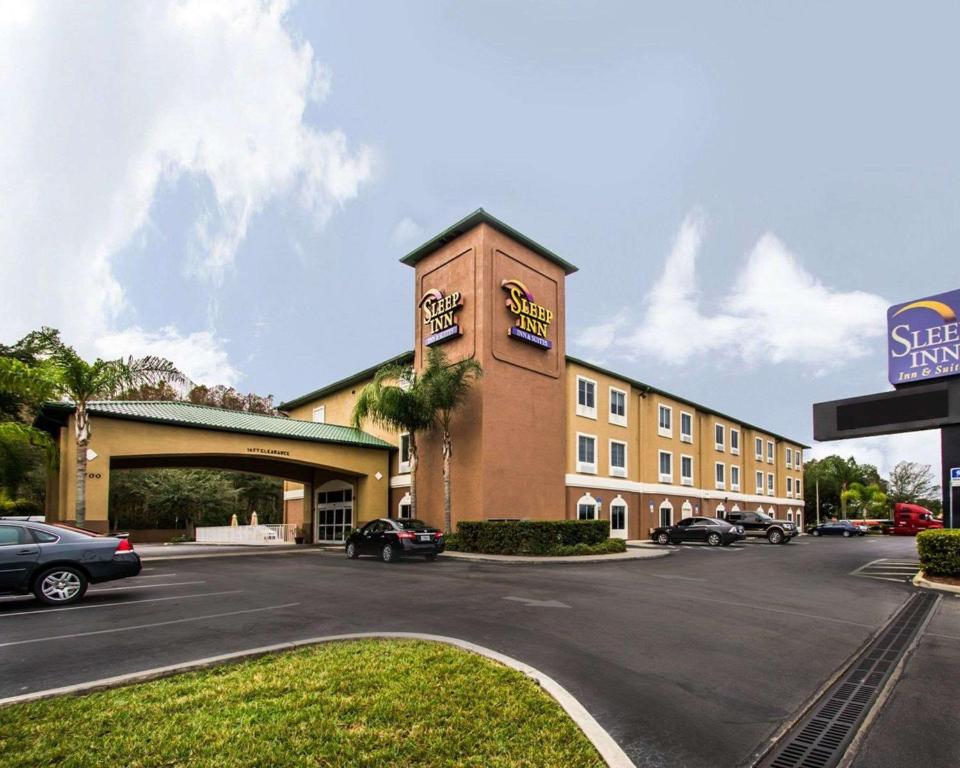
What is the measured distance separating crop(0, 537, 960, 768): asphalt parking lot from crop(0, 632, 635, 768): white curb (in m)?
0.24

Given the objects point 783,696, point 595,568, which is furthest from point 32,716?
point 595,568

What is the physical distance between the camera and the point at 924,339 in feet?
67.9

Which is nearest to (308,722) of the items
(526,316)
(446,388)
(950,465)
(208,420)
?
(950,465)

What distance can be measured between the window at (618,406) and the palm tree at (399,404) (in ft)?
40.0

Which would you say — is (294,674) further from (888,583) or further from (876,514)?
(876,514)

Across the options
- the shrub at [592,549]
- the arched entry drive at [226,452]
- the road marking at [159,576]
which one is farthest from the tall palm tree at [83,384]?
the shrub at [592,549]

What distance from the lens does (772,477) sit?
57.8 meters

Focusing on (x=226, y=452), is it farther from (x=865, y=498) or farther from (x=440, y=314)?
(x=865, y=498)

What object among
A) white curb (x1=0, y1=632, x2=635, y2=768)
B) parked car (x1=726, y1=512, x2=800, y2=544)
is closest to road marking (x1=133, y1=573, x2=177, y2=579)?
white curb (x1=0, y1=632, x2=635, y2=768)

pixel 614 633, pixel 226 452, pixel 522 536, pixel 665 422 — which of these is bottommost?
pixel 522 536

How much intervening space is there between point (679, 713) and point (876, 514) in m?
80.7

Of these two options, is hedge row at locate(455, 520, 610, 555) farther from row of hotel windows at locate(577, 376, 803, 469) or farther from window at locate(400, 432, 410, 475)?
row of hotel windows at locate(577, 376, 803, 469)

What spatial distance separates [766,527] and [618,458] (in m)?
9.48

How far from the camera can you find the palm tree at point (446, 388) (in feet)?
86.6
